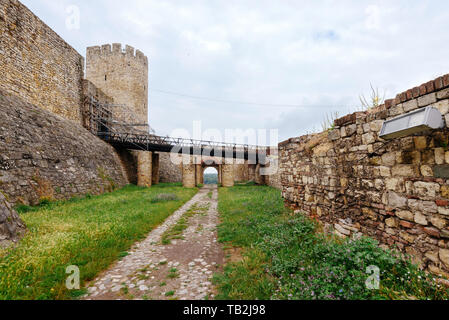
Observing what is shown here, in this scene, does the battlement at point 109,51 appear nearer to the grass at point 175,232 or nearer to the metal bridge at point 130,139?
the metal bridge at point 130,139

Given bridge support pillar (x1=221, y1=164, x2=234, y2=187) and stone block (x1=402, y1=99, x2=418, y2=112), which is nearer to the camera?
stone block (x1=402, y1=99, x2=418, y2=112)

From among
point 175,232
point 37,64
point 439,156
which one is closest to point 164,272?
point 175,232

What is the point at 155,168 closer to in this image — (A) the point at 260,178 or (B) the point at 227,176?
(B) the point at 227,176

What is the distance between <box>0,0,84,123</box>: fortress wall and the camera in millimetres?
10344

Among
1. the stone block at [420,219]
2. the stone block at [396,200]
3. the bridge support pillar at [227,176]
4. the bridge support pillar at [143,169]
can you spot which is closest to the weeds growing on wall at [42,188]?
the bridge support pillar at [143,169]

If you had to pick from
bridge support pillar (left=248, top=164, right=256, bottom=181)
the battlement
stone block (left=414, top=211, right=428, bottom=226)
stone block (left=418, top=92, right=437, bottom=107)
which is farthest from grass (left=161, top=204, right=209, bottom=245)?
the battlement

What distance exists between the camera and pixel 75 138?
518 inches

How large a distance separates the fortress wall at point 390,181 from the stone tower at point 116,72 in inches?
990

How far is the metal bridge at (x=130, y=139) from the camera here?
1766 cm

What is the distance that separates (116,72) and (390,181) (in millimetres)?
29998

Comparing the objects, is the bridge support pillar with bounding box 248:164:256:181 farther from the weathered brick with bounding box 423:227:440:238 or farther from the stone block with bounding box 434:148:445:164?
the stone block with bounding box 434:148:445:164

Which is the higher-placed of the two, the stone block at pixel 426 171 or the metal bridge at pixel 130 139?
the metal bridge at pixel 130 139

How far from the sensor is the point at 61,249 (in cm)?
391

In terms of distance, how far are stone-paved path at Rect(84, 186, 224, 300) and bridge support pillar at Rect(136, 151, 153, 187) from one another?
599 inches
